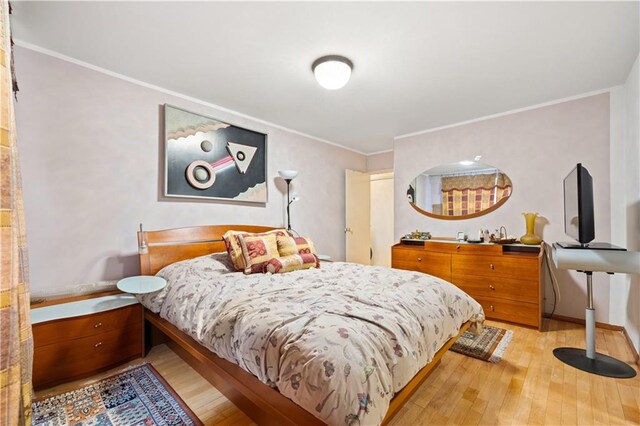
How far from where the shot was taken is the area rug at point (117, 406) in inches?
61.8

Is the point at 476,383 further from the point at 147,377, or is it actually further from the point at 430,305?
the point at 147,377

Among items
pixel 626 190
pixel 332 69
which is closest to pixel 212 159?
pixel 332 69

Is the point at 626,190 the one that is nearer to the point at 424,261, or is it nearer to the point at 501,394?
the point at 424,261

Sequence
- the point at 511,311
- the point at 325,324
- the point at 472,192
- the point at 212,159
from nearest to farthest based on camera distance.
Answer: the point at 325,324 < the point at 511,311 < the point at 212,159 < the point at 472,192

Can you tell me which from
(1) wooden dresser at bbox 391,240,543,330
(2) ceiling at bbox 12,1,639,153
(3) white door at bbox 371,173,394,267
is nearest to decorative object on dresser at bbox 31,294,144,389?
(2) ceiling at bbox 12,1,639,153

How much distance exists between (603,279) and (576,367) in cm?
134

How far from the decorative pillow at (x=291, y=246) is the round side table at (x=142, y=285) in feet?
3.34

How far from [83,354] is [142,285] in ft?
1.86

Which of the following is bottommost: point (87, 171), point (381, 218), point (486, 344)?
point (486, 344)

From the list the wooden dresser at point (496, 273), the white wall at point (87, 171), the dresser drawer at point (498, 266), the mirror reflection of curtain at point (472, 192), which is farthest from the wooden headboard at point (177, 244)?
the mirror reflection of curtain at point (472, 192)

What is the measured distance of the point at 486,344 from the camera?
8.20 feet

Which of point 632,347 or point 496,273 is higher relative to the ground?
point 496,273

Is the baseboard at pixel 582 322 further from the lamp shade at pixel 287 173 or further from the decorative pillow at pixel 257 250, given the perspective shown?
the lamp shade at pixel 287 173

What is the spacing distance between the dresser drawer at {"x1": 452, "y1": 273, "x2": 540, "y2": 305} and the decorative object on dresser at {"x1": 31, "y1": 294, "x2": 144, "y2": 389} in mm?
3271
